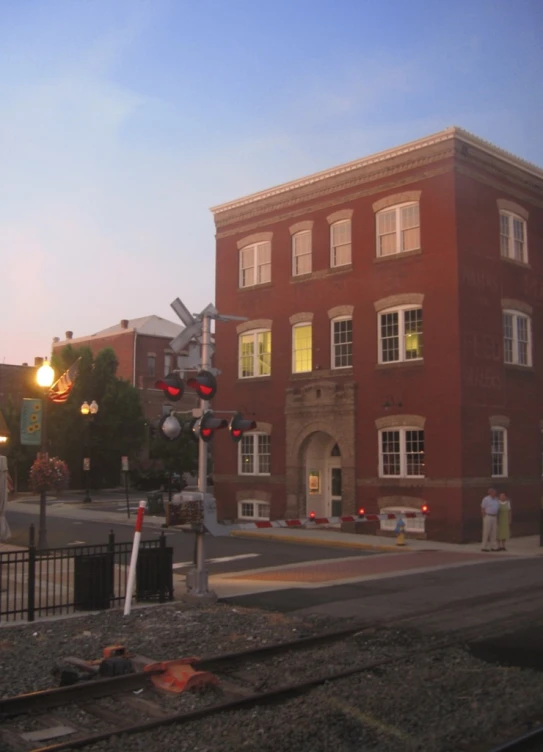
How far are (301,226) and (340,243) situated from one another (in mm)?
1963

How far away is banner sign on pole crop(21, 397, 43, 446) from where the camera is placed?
20469mm

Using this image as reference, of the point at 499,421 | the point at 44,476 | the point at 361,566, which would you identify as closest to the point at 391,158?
the point at 499,421

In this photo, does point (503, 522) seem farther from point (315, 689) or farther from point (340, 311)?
point (315, 689)

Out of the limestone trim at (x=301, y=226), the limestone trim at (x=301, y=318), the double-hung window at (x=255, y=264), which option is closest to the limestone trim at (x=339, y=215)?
the limestone trim at (x=301, y=226)

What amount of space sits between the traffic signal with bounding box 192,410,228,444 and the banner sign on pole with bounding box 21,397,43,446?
854 centimetres

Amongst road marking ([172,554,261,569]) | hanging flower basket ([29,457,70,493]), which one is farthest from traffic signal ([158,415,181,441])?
hanging flower basket ([29,457,70,493])

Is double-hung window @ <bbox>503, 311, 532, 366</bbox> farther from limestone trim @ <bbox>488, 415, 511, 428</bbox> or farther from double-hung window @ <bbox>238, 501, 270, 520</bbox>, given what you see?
double-hung window @ <bbox>238, 501, 270, 520</bbox>

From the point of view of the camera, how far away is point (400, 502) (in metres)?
25.8

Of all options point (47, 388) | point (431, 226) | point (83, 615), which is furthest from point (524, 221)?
point (83, 615)

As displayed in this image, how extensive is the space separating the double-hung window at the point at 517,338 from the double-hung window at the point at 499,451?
2.46 m

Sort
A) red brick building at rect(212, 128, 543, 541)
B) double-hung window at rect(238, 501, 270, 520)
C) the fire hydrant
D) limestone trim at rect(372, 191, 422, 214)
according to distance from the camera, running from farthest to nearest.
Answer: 1. double-hung window at rect(238, 501, 270, 520)
2. limestone trim at rect(372, 191, 422, 214)
3. red brick building at rect(212, 128, 543, 541)
4. the fire hydrant

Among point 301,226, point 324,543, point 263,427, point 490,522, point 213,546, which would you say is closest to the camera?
point 490,522

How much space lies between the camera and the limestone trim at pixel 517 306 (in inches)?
1058

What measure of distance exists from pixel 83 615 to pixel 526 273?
21193mm
